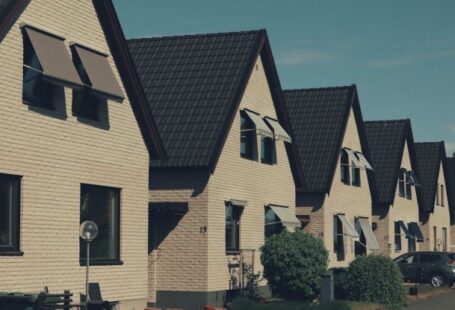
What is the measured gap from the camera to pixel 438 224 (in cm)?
6538

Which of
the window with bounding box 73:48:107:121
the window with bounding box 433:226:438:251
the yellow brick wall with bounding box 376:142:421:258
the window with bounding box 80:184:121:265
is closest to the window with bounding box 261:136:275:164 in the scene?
the window with bounding box 80:184:121:265

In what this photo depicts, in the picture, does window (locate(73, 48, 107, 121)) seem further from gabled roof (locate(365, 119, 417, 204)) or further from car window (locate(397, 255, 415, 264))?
gabled roof (locate(365, 119, 417, 204))

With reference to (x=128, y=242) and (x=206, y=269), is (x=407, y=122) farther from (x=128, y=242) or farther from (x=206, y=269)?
(x=128, y=242)

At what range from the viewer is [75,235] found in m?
22.8

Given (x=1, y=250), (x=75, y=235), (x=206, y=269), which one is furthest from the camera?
(x=206, y=269)

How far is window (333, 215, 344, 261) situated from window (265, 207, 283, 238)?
282 inches

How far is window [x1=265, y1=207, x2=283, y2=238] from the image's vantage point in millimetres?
35062

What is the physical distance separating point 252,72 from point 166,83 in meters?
3.32

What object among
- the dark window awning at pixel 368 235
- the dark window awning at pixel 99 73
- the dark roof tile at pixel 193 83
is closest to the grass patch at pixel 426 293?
the dark window awning at pixel 368 235

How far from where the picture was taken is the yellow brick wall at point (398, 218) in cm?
5172

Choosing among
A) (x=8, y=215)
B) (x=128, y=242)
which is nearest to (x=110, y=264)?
(x=128, y=242)

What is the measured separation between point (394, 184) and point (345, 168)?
291 inches

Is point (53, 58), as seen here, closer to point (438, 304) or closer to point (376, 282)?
point (376, 282)

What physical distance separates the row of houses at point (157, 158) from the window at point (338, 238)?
0.29ft
